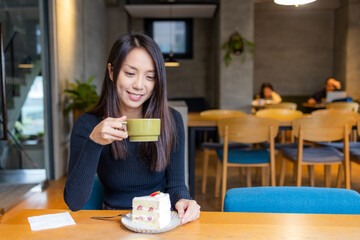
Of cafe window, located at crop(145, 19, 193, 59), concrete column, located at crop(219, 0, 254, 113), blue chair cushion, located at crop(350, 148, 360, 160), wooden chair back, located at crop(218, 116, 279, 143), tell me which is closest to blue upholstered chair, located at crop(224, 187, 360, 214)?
wooden chair back, located at crop(218, 116, 279, 143)

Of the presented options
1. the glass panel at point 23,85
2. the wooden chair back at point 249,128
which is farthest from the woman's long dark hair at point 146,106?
the glass panel at point 23,85

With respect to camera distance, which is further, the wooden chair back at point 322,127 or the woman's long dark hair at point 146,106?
the wooden chair back at point 322,127

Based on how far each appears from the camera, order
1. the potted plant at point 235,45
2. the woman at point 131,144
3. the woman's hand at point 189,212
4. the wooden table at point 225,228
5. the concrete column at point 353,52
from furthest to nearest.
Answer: the concrete column at point 353,52
the potted plant at point 235,45
the woman at point 131,144
the woman's hand at point 189,212
the wooden table at point 225,228

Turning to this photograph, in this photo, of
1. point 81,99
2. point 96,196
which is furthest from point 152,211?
point 81,99

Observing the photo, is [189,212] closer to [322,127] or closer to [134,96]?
[134,96]

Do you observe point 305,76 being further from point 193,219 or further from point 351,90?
point 193,219

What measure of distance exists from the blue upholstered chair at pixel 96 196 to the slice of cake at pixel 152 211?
69 cm

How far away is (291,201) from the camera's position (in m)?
1.36

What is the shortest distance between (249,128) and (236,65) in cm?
389

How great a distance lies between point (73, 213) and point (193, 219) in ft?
1.22

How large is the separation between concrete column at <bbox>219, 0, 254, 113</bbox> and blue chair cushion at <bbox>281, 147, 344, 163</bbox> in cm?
340

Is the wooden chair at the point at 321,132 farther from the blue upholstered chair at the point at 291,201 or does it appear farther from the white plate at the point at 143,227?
the white plate at the point at 143,227

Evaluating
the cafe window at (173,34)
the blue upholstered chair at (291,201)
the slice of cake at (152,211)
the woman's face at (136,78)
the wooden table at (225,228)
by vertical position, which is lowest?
the blue upholstered chair at (291,201)

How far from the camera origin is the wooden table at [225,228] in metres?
0.99
